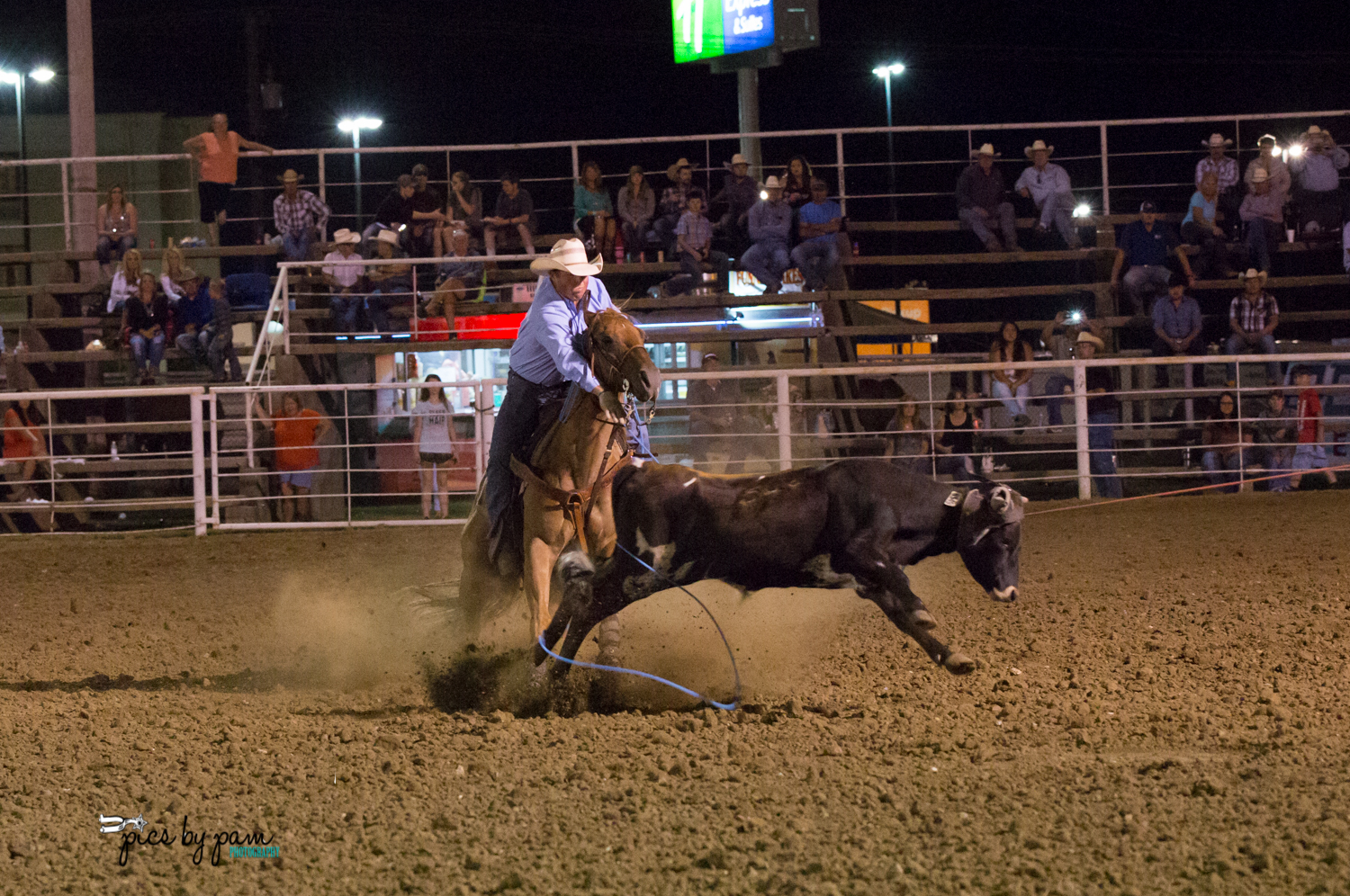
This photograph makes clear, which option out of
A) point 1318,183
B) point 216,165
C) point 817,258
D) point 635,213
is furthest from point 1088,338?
point 216,165

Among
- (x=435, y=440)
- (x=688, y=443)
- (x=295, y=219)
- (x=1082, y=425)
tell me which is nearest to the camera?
(x=1082, y=425)

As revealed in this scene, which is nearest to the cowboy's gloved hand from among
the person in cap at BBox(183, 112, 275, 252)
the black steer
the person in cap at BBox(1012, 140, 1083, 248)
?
the black steer

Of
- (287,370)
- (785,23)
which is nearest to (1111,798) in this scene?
(287,370)

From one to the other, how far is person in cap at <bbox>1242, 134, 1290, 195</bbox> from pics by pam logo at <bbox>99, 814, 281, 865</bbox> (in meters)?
12.5

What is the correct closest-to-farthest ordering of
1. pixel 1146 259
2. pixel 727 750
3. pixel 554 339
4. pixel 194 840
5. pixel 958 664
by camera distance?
1. pixel 194 840
2. pixel 727 750
3. pixel 958 664
4. pixel 554 339
5. pixel 1146 259

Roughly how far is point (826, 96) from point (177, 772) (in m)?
36.5

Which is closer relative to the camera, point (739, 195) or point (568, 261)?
point (568, 261)

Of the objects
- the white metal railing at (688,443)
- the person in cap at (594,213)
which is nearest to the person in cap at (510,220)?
the person in cap at (594,213)

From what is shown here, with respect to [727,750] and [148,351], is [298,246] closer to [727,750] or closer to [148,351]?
[148,351]

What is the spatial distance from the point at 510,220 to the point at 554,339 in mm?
9175

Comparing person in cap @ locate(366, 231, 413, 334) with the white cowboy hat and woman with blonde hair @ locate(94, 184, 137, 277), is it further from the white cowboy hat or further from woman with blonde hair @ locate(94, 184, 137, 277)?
the white cowboy hat

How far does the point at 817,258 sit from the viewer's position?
13.0 meters

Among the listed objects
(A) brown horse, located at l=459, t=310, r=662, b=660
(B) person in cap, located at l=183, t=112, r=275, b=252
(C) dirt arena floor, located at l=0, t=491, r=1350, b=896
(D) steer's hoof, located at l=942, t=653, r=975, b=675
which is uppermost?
(B) person in cap, located at l=183, t=112, r=275, b=252

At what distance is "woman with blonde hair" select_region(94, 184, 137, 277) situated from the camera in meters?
13.5
